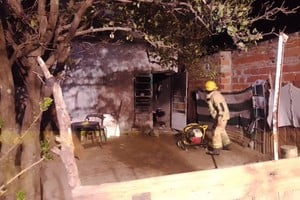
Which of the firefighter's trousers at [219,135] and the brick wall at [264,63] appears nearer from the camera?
the brick wall at [264,63]

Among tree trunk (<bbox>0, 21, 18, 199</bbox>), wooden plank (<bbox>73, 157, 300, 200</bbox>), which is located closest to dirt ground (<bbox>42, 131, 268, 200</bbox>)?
tree trunk (<bbox>0, 21, 18, 199</bbox>)

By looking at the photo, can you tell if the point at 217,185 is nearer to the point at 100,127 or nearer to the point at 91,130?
the point at 91,130

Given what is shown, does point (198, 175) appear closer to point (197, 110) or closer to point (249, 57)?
point (249, 57)

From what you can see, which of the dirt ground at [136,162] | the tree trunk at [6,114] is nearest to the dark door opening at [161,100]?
the dirt ground at [136,162]

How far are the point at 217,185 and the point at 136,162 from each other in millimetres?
5478

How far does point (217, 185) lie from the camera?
2479 mm

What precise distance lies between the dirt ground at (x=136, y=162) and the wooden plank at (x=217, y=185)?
139 inches

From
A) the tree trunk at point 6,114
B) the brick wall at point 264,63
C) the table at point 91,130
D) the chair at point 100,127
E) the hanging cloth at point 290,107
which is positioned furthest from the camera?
the chair at point 100,127

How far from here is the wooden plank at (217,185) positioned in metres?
2.18

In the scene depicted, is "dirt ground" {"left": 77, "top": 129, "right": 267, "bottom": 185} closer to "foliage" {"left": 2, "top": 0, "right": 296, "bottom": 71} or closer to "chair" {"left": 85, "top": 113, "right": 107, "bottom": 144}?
"chair" {"left": 85, "top": 113, "right": 107, "bottom": 144}

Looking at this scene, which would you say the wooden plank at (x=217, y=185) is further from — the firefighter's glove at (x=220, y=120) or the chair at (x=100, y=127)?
the chair at (x=100, y=127)

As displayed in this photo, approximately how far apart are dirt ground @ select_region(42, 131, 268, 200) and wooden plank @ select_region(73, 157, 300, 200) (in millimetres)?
3533

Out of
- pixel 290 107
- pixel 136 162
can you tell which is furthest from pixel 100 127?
pixel 290 107

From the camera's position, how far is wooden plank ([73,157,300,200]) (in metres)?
2.18
